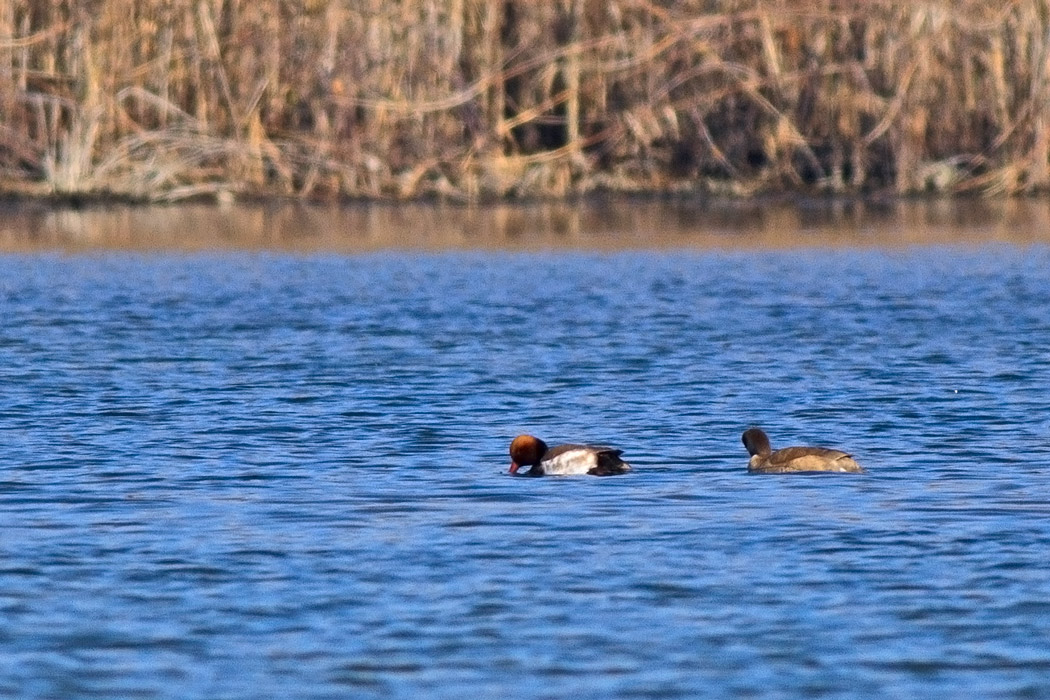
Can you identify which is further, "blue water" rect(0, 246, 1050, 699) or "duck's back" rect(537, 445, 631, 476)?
"duck's back" rect(537, 445, 631, 476)

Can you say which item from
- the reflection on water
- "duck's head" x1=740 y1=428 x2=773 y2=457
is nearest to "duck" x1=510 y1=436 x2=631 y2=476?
"duck's head" x1=740 y1=428 x2=773 y2=457

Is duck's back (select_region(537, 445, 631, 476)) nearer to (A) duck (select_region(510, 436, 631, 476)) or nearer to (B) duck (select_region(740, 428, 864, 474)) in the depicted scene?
(A) duck (select_region(510, 436, 631, 476))

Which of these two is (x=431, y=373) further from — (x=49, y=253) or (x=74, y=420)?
(x=49, y=253)

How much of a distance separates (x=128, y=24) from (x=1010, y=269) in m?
11.6

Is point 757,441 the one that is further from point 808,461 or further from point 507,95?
point 507,95

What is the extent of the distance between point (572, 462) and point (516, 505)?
2.61ft

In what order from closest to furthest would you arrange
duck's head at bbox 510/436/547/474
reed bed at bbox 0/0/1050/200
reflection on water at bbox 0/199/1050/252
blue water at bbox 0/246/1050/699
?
blue water at bbox 0/246/1050/699 < duck's head at bbox 510/436/547/474 < reflection on water at bbox 0/199/1050/252 < reed bed at bbox 0/0/1050/200

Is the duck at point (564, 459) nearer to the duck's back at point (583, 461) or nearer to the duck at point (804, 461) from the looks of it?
the duck's back at point (583, 461)

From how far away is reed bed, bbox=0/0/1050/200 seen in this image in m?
29.2

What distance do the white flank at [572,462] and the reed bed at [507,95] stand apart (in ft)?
59.9

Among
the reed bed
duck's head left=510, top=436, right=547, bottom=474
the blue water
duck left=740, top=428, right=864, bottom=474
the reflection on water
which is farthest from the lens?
the reed bed

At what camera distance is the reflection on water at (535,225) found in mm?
26453

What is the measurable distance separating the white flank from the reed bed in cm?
1824

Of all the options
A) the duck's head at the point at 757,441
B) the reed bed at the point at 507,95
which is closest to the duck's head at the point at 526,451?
the duck's head at the point at 757,441
